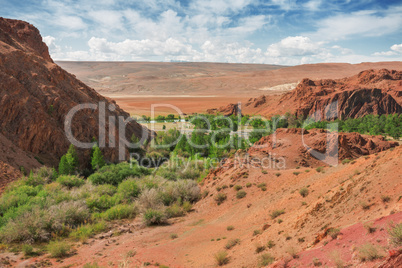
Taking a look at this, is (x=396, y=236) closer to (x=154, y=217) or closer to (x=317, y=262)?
(x=317, y=262)

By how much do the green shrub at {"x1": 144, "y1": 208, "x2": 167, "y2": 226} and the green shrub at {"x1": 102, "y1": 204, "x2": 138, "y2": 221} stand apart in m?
1.55

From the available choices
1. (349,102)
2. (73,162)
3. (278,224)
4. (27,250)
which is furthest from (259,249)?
(349,102)

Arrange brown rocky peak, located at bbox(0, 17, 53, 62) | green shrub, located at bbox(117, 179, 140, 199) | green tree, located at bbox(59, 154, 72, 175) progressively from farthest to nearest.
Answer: brown rocky peak, located at bbox(0, 17, 53, 62) → green tree, located at bbox(59, 154, 72, 175) → green shrub, located at bbox(117, 179, 140, 199)

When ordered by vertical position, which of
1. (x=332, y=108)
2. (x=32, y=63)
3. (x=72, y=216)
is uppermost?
(x=32, y=63)

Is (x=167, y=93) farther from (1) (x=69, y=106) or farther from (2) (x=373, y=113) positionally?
(1) (x=69, y=106)

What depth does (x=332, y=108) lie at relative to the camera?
5925 cm

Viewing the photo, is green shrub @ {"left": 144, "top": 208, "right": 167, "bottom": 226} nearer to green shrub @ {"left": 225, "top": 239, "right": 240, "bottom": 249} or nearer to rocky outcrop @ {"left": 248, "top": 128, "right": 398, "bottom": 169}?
green shrub @ {"left": 225, "top": 239, "right": 240, "bottom": 249}

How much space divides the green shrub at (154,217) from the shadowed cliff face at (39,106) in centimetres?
1448

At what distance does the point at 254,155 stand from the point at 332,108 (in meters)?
43.0

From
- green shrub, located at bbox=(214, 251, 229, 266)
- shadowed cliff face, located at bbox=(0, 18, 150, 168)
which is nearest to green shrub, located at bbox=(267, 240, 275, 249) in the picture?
green shrub, located at bbox=(214, 251, 229, 266)

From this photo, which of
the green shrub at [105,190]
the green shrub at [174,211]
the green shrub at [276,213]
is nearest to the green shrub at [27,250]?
the green shrub at [105,190]

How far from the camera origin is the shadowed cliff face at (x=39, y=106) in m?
25.7

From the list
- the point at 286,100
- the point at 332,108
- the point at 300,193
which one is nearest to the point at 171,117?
the point at 286,100

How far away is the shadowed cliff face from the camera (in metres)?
25.7
